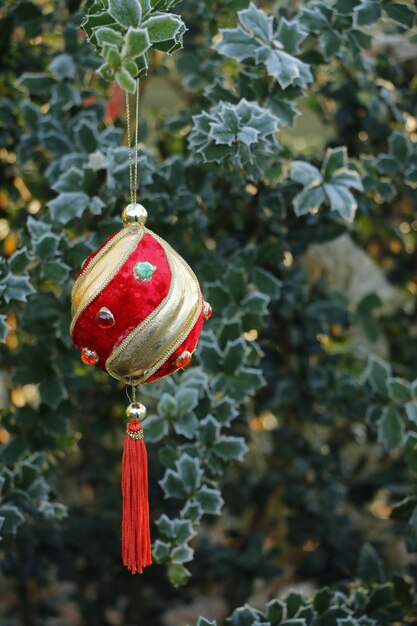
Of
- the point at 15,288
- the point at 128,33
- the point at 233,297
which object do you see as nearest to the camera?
the point at 128,33

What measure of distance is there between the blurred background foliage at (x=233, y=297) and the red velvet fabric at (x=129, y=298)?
0.18 m

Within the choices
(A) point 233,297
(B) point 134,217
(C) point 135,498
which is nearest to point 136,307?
(B) point 134,217

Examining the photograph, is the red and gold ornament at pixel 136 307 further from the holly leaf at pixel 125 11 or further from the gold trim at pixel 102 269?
the holly leaf at pixel 125 11

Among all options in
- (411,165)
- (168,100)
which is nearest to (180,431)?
(411,165)

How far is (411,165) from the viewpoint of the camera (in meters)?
1.13

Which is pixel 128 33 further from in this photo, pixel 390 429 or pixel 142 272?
pixel 390 429

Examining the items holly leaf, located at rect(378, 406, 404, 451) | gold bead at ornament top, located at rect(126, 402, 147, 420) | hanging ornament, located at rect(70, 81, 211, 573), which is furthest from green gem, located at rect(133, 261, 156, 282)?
holly leaf, located at rect(378, 406, 404, 451)

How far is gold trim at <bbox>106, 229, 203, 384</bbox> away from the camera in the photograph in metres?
0.74

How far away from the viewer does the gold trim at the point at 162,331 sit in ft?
2.43

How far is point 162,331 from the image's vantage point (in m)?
→ 0.74

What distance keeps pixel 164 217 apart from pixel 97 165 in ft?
0.46

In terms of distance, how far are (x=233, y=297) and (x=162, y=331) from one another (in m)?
0.33

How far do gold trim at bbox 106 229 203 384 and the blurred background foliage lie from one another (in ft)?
0.67

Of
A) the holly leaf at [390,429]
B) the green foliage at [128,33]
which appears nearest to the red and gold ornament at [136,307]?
the green foliage at [128,33]
